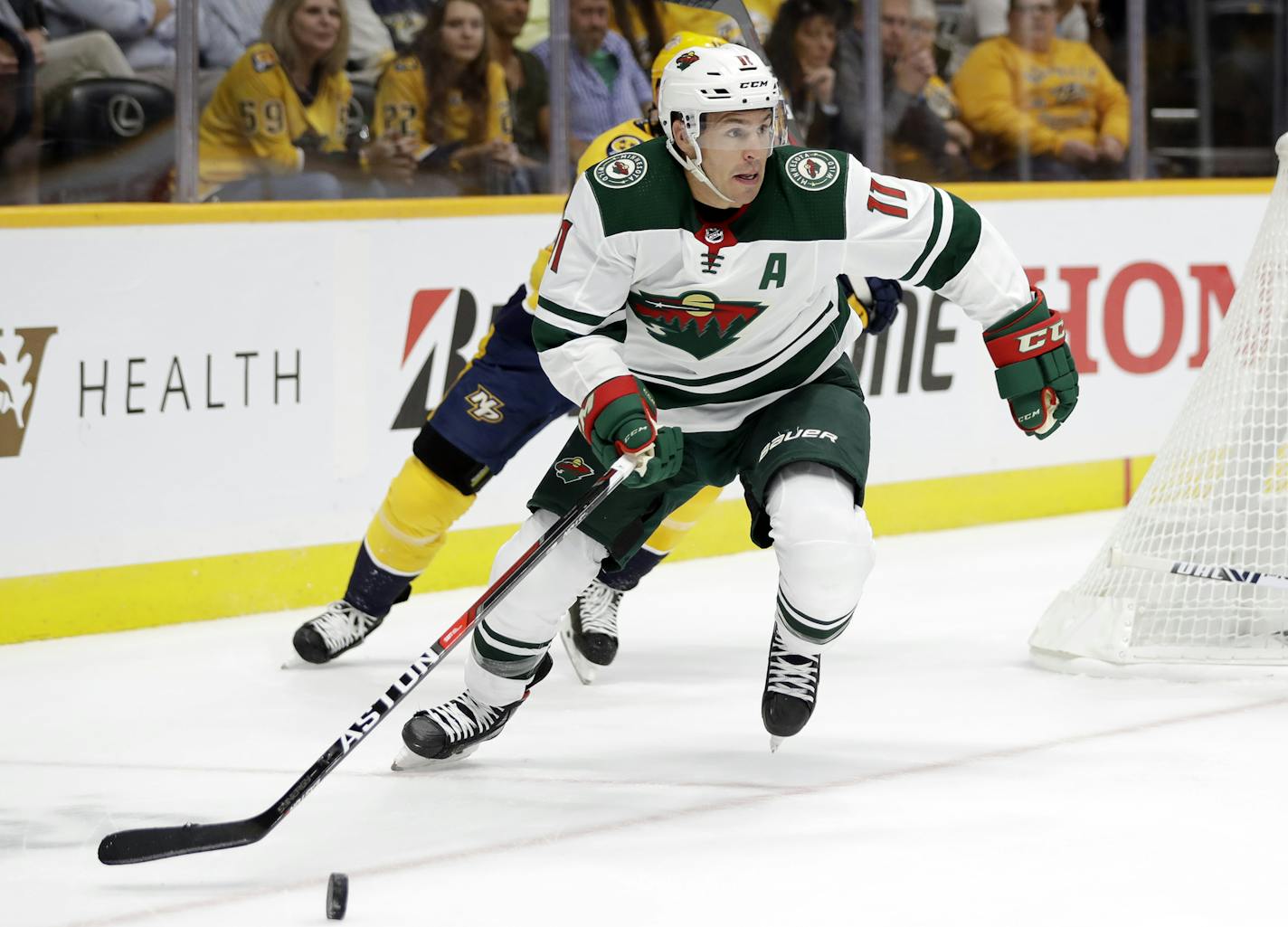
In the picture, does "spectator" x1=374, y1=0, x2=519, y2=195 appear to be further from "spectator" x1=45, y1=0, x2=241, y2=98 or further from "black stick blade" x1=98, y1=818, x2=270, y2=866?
"black stick blade" x1=98, y1=818, x2=270, y2=866

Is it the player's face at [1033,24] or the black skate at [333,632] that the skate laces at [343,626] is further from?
the player's face at [1033,24]

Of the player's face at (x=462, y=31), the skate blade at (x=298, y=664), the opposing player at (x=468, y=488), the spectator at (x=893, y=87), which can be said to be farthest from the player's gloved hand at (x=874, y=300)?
the spectator at (x=893, y=87)

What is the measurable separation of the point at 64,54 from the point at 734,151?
1.85 m

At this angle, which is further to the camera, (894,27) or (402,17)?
(894,27)

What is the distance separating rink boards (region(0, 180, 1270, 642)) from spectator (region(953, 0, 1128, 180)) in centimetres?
65

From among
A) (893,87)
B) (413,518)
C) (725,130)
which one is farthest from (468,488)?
(893,87)

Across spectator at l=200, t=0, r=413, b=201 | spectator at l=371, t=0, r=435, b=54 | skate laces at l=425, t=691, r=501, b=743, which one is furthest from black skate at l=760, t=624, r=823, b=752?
spectator at l=371, t=0, r=435, b=54

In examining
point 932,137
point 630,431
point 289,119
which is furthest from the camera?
point 932,137

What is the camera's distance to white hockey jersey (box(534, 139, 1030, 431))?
2686 mm

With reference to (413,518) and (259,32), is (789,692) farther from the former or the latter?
(259,32)

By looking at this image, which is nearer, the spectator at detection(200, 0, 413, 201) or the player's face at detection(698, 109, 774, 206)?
the player's face at detection(698, 109, 774, 206)

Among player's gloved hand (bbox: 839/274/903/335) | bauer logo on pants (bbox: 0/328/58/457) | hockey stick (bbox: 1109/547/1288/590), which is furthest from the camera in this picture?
bauer logo on pants (bbox: 0/328/58/457)

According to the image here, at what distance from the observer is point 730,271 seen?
106 inches

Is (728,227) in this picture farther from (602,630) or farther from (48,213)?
(48,213)
